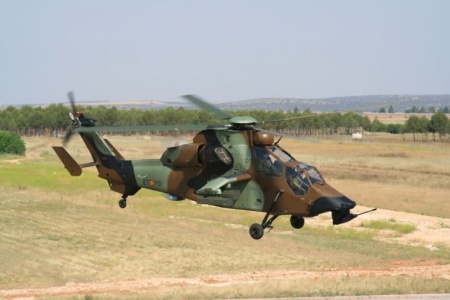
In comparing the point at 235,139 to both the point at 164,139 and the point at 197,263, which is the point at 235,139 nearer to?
the point at 164,139

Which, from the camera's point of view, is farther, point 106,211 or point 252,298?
point 106,211

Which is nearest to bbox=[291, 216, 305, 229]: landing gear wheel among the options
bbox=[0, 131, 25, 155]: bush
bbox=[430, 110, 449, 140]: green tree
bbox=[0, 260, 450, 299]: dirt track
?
bbox=[0, 260, 450, 299]: dirt track

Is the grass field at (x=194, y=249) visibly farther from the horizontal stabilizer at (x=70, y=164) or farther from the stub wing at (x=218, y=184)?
the horizontal stabilizer at (x=70, y=164)

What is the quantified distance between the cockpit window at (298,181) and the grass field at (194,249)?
4892 mm

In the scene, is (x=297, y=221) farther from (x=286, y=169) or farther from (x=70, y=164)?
(x=70, y=164)

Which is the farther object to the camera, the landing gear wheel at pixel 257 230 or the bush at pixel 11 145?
the bush at pixel 11 145

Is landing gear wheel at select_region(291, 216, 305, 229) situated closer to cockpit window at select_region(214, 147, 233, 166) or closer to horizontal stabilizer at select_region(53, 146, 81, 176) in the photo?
cockpit window at select_region(214, 147, 233, 166)

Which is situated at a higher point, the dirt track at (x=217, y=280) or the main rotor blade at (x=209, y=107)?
the main rotor blade at (x=209, y=107)

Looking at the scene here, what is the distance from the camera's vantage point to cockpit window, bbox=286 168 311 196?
78.8 ft

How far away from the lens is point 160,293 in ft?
132

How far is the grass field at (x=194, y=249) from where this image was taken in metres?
42.2

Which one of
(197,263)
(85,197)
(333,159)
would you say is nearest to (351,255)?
(197,263)

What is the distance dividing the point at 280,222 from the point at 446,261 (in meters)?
17.4

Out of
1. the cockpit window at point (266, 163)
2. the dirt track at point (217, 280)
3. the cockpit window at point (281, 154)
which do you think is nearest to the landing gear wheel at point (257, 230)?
the cockpit window at point (266, 163)
